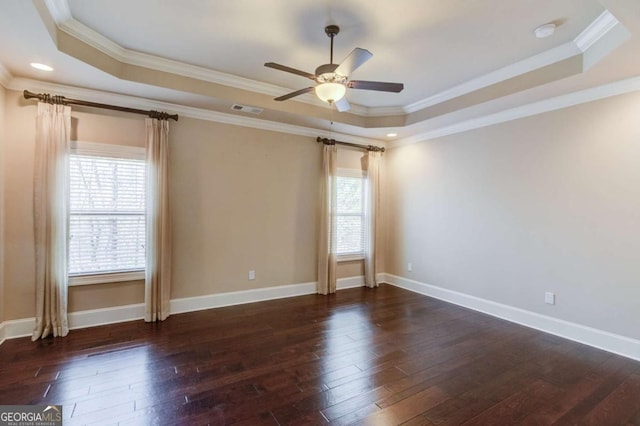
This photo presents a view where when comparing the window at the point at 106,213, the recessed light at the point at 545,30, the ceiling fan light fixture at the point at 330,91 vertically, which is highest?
the recessed light at the point at 545,30

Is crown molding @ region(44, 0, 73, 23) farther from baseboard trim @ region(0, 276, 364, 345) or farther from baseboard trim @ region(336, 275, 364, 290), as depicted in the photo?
baseboard trim @ region(336, 275, 364, 290)

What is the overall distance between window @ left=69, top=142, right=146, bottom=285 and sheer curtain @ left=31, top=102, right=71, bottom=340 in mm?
145

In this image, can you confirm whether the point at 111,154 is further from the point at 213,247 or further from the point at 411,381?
the point at 411,381

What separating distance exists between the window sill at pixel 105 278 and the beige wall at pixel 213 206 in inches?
2.8

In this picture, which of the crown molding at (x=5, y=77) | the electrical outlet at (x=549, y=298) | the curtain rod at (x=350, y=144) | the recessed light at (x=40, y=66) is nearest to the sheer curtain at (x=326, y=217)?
the curtain rod at (x=350, y=144)

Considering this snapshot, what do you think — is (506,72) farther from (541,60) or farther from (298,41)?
(298,41)

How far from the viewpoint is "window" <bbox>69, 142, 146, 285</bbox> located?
11.2ft

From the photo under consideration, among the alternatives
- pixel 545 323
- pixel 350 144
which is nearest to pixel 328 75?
pixel 350 144

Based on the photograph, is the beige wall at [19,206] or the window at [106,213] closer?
the beige wall at [19,206]

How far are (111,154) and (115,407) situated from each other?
2.74 m

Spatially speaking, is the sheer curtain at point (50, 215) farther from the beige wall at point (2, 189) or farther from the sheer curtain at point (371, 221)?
the sheer curtain at point (371, 221)

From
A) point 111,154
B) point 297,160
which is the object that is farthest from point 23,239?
point 297,160

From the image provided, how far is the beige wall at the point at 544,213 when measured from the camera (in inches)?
120

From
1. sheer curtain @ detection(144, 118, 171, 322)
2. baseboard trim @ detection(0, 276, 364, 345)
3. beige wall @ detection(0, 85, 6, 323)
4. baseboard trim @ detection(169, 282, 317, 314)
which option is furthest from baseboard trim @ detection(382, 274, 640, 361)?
beige wall @ detection(0, 85, 6, 323)
